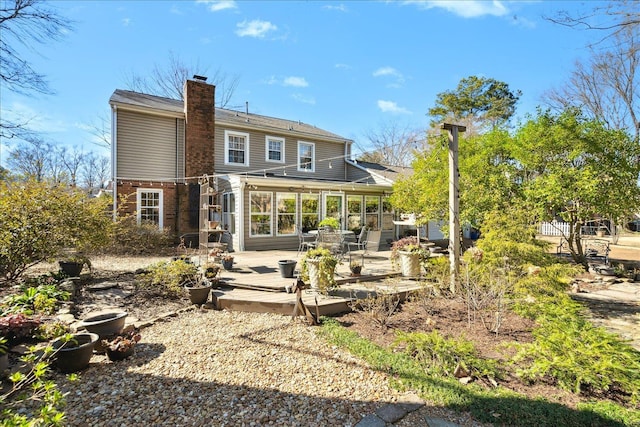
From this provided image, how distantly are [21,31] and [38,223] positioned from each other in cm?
824

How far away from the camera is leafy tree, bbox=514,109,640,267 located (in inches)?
276

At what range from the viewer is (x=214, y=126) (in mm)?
13047

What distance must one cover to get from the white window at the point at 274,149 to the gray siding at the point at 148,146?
3540mm

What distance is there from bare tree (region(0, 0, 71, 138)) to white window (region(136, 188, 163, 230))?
15.9ft

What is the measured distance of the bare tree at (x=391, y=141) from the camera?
27016mm

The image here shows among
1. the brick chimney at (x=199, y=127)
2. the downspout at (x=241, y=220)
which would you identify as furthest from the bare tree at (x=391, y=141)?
the downspout at (x=241, y=220)

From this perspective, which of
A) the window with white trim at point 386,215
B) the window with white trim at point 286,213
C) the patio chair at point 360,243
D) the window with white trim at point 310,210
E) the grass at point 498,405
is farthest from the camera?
the window with white trim at point 386,215

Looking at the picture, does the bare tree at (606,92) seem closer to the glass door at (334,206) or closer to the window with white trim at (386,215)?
the window with white trim at (386,215)

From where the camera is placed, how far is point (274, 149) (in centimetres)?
1484

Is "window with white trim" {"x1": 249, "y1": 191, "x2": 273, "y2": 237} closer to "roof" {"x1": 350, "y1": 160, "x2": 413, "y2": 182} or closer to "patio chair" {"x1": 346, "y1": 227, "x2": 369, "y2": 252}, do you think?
"patio chair" {"x1": 346, "y1": 227, "x2": 369, "y2": 252}

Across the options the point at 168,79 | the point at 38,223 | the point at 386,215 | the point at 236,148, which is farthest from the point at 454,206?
the point at 168,79

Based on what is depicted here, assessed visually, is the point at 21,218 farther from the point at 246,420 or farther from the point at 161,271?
the point at 246,420

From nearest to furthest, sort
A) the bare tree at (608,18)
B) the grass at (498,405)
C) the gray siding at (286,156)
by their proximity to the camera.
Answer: the grass at (498,405), the bare tree at (608,18), the gray siding at (286,156)

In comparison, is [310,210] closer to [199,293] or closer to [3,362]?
[199,293]
